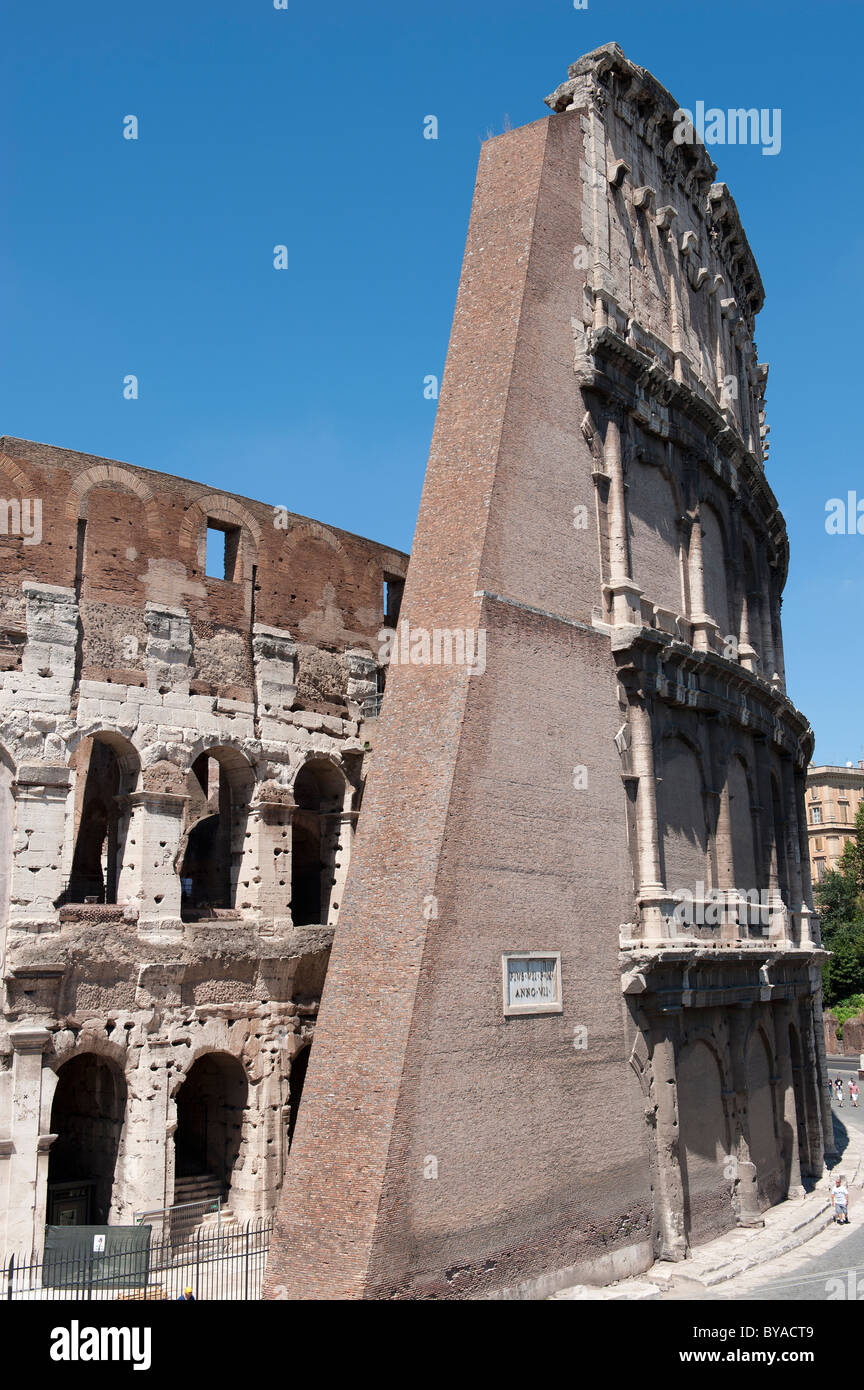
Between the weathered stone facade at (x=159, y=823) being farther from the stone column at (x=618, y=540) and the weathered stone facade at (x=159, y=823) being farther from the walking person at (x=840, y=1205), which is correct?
the walking person at (x=840, y=1205)

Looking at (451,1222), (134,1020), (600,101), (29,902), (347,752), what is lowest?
(451,1222)

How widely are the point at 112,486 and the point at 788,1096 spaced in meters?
18.1

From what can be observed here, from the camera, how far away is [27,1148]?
698 inches

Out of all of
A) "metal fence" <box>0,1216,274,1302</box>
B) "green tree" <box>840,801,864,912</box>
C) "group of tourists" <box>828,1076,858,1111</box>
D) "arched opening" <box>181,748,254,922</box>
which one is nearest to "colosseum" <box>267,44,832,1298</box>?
"metal fence" <box>0,1216,274,1302</box>

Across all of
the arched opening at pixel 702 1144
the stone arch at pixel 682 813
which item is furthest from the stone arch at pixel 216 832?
the arched opening at pixel 702 1144

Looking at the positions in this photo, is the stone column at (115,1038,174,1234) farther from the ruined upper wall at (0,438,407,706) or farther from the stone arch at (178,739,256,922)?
the ruined upper wall at (0,438,407,706)

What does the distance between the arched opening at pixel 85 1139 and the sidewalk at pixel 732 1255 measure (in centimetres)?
770

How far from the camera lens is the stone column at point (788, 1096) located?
24453 millimetres
